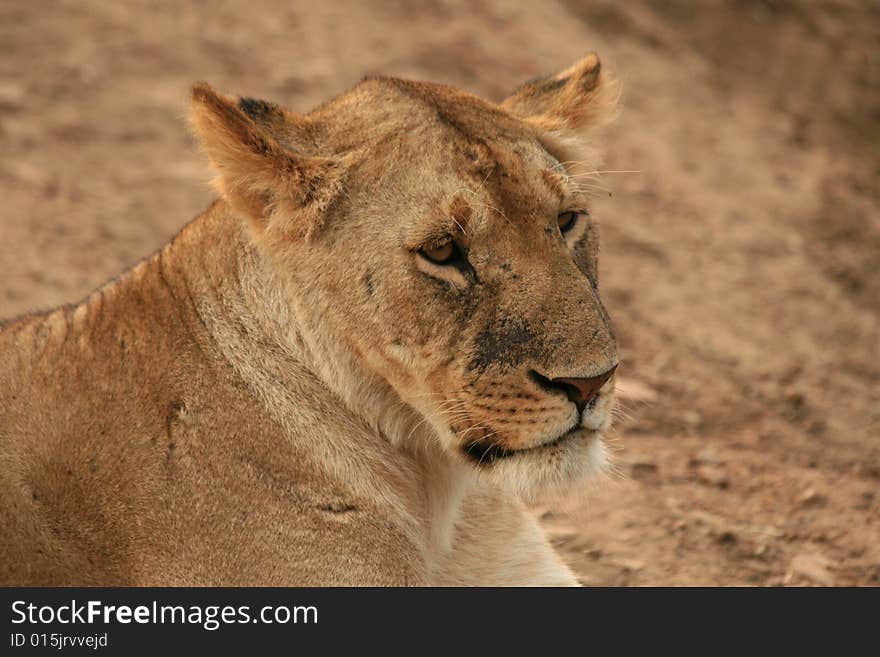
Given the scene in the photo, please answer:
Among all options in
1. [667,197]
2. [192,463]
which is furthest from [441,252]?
[667,197]

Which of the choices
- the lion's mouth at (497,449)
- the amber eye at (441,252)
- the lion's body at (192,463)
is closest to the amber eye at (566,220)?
the amber eye at (441,252)

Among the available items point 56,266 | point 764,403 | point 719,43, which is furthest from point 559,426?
point 719,43

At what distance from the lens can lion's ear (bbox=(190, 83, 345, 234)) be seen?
315 cm

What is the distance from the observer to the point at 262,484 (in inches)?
129

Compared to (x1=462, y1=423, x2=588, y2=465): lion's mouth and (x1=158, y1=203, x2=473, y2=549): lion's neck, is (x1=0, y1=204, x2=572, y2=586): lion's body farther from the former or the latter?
(x1=462, y1=423, x2=588, y2=465): lion's mouth

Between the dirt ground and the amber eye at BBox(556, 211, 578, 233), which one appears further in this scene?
the dirt ground

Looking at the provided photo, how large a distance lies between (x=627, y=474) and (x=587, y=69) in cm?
204

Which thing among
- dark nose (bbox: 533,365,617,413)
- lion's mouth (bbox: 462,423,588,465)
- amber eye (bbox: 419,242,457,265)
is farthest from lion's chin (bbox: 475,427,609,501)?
amber eye (bbox: 419,242,457,265)

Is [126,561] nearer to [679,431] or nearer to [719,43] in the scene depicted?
[679,431]

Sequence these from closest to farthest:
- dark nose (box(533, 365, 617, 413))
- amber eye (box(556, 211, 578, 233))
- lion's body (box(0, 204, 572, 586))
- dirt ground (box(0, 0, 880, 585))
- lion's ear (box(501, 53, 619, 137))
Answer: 1. dark nose (box(533, 365, 617, 413))
2. lion's body (box(0, 204, 572, 586))
3. amber eye (box(556, 211, 578, 233))
4. lion's ear (box(501, 53, 619, 137))
5. dirt ground (box(0, 0, 880, 585))

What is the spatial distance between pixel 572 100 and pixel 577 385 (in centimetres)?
108

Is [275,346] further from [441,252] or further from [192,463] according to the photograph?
[441,252]

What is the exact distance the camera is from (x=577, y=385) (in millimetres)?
3105

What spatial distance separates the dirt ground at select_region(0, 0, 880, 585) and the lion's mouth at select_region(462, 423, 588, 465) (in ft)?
4.04
